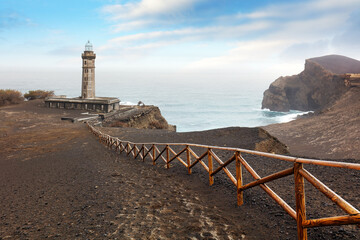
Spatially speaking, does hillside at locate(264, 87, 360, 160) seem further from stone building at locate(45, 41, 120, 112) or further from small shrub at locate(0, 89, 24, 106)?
small shrub at locate(0, 89, 24, 106)

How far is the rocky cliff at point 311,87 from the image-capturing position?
77.8 meters

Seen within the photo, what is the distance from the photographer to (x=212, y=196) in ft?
22.0

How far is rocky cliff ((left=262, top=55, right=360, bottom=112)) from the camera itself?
7775 centimetres

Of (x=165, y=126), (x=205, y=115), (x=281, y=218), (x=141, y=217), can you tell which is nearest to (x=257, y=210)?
(x=281, y=218)

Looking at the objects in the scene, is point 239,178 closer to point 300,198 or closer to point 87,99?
point 300,198

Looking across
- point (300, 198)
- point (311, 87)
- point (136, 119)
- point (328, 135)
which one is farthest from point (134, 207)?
point (311, 87)

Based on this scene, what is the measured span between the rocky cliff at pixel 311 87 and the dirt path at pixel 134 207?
76.2 metres

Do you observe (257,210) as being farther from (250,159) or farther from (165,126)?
(165,126)

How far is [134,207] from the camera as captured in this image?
6.01 meters

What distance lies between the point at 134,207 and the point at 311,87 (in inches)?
3815

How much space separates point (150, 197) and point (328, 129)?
4153 centimetres

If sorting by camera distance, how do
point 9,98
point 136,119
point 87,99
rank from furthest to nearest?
point 9,98 → point 87,99 → point 136,119

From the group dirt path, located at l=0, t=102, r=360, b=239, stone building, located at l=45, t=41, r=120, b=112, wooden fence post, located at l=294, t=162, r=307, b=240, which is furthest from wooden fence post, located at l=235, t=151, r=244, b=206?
stone building, located at l=45, t=41, r=120, b=112

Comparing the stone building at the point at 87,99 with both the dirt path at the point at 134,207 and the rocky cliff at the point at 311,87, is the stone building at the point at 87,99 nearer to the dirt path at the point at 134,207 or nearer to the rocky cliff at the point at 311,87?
the dirt path at the point at 134,207
